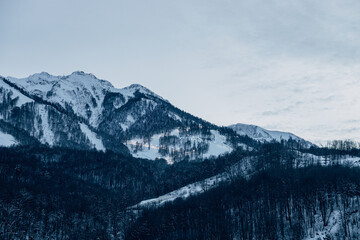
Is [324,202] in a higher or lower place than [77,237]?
higher

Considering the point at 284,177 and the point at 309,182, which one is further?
A: the point at 284,177

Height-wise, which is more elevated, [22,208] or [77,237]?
[22,208]

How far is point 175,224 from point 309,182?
A: 198 ft

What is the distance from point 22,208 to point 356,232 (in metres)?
128

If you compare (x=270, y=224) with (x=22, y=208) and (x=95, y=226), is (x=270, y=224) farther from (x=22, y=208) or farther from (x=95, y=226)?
(x=22, y=208)

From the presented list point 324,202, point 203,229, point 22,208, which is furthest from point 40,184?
point 324,202

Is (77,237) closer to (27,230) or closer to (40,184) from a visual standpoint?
(27,230)

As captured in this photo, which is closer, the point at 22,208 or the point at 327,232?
the point at 327,232

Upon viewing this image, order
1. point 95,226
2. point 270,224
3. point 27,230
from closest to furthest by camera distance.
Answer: point 270,224 < point 27,230 < point 95,226

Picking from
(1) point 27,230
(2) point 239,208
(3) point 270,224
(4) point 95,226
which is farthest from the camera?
(4) point 95,226

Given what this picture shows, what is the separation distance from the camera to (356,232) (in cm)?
10744

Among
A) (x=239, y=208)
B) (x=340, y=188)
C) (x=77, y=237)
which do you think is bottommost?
(x=77, y=237)

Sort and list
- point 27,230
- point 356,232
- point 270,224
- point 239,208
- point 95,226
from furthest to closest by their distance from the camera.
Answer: point 95,226 → point 239,208 → point 27,230 → point 270,224 → point 356,232

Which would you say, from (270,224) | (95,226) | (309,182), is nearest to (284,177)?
(309,182)
